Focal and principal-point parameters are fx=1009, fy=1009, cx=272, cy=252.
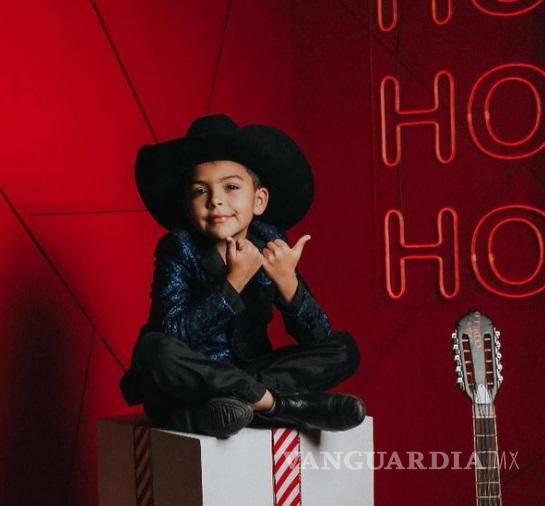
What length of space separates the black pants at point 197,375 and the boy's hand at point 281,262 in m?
0.18

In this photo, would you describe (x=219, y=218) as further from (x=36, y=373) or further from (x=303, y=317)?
(x=36, y=373)

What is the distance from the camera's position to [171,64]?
129 inches

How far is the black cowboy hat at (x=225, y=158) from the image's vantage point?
8.32 ft

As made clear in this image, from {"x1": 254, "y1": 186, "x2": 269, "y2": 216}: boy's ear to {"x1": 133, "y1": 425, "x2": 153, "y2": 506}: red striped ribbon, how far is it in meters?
0.63

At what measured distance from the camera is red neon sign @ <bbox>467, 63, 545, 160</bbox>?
316 cm

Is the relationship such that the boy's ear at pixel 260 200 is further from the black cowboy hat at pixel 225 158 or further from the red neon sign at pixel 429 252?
the red neon sign at pixel 429 252

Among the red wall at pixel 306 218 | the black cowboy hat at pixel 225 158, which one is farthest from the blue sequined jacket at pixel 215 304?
the red wall at pixel 306 218

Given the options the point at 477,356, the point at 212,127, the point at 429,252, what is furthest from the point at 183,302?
the point at 429,252

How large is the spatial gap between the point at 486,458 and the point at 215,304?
0.74 m

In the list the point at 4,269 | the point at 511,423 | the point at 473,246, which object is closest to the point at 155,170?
the point at 4,269

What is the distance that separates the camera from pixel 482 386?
241cm

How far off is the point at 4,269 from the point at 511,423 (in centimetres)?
174

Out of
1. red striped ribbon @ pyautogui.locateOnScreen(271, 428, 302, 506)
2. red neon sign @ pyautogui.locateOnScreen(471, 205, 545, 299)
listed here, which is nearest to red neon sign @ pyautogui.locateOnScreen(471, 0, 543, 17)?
red neon sign @ pyautogui.locateOnScreen(471, 205, 545, 299)

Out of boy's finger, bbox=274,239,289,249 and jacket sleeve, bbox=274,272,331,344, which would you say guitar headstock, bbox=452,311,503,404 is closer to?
jacket sleeve, bbox=274,272,331,344
